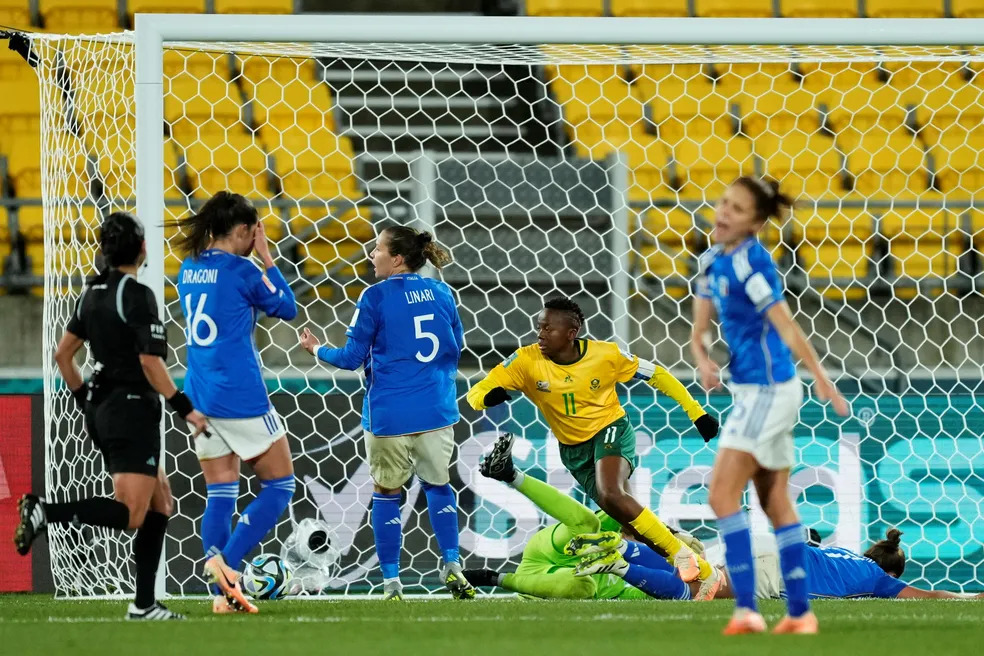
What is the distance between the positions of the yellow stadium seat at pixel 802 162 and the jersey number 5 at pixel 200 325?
502cm

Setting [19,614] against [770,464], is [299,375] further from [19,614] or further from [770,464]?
[770,464]

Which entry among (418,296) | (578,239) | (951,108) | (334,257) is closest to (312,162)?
(334,257)

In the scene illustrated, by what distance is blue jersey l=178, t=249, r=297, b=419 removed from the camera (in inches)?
212

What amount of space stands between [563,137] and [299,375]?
364 cm

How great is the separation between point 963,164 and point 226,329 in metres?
6.30

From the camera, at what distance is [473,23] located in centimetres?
680

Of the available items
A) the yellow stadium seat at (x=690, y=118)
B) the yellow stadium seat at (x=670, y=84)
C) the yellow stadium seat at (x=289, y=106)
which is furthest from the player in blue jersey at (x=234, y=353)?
the yellow stadium seat at (x=670, y=84)

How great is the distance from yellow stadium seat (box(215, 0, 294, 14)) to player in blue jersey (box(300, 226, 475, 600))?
509cm

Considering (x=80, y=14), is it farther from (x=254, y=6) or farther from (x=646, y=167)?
(x=646, y=167)

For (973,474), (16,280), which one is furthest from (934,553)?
(16,280)

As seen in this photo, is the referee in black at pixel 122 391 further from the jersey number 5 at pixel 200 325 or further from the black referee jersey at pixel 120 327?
the jersey number 5 at pixel 200 325

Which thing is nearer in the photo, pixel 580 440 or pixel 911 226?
pixel 580 440

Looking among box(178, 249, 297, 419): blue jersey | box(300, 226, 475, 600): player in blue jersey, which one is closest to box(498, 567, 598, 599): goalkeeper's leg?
box(300, 226, 475, 600): player in blue jersey

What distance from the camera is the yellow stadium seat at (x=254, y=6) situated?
1077 cm
